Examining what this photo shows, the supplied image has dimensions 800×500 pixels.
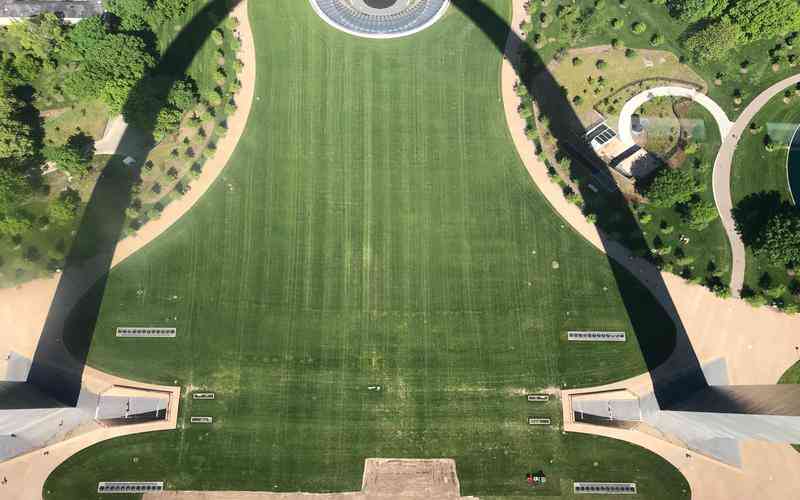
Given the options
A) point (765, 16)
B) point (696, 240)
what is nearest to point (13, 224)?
point (696, 240)

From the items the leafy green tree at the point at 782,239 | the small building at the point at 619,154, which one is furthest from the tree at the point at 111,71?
the leafy green tree at the point at 782,239

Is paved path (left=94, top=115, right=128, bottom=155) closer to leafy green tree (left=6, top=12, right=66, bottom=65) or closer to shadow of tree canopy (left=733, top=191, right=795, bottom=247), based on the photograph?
leafy green tree (left=6, top=12, right=66, bottom=65)

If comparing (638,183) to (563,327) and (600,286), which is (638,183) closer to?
(600,286)

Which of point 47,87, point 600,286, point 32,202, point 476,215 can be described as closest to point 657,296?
point 600,286

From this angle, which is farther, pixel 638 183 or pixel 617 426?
pixel 638 183

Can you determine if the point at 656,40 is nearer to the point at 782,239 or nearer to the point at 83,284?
the point at 782,239

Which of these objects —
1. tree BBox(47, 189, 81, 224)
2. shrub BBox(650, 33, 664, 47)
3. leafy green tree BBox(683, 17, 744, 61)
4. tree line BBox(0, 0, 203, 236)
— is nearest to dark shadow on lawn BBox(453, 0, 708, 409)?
shrub BBox(650, 33, 664, 47)
